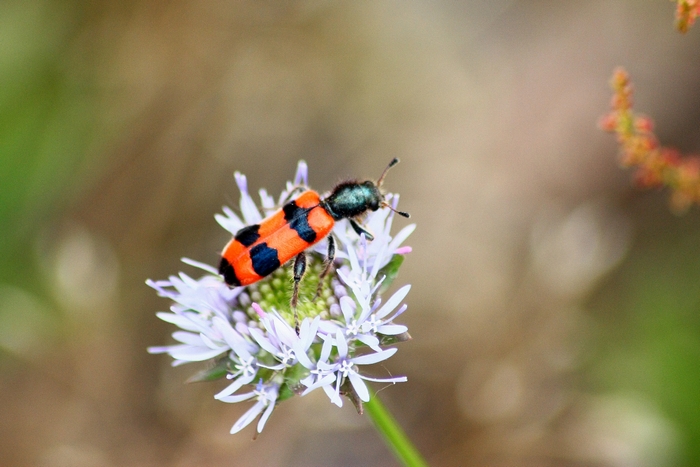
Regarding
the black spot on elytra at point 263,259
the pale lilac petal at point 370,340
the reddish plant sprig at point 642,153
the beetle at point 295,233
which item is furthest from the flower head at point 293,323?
the reddish plant sprig at point 642,153

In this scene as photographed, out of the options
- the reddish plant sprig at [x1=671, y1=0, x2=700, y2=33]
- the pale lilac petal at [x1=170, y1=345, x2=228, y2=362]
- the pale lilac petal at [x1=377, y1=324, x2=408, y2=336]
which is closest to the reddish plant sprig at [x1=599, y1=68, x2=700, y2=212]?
the reddish plant sprig at [x1=671, y1=0, x2=700, y2=33]

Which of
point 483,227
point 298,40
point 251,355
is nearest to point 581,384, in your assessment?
point 483,227

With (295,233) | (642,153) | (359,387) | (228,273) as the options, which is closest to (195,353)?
(228,273)

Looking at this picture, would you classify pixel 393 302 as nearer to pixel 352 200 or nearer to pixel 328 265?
pixel 328 265

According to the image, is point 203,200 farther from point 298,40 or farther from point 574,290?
point 574,290

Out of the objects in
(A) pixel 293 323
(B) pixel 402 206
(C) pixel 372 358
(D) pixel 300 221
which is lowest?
(C) pixel 372 358

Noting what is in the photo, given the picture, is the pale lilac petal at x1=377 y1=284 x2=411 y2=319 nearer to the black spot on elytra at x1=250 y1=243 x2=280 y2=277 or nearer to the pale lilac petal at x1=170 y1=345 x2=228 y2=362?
the black spot on elytra at x1=250 y1=243 x2=280 y2=277
